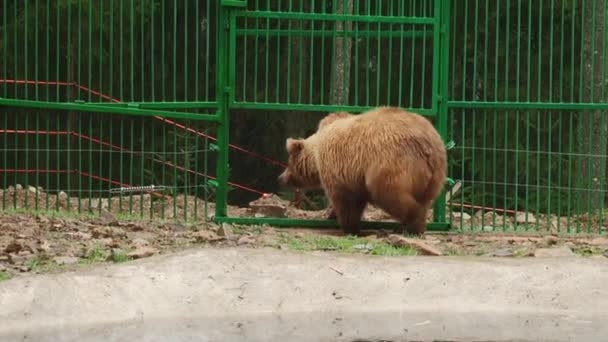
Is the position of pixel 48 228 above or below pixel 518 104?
below

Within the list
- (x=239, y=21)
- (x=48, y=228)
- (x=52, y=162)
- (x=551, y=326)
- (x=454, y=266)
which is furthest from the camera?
(x=52, y=162)

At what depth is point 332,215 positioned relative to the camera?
37.6 ft

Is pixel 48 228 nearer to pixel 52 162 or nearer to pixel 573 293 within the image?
pixel 573 293

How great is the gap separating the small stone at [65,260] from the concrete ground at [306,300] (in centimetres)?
54

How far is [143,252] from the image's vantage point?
884cm

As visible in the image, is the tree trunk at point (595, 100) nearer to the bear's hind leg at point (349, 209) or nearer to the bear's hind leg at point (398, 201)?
the bear's hind leg at point (398, 201)

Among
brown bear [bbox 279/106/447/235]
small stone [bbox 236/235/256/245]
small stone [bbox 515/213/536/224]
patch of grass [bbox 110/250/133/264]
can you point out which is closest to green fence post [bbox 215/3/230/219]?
brown bear [bbox 279/106/447/235]

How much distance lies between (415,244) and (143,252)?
7.36 feet

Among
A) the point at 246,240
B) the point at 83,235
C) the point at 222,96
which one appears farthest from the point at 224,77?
the point at 83,235

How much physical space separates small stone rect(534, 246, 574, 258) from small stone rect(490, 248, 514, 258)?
0.75ft

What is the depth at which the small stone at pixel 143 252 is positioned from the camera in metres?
8.73

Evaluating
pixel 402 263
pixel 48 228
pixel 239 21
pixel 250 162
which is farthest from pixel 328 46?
pixel 402 263

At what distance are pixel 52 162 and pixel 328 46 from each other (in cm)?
462

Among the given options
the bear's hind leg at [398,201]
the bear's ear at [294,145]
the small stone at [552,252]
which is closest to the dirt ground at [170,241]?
the small stone at [552,252]
